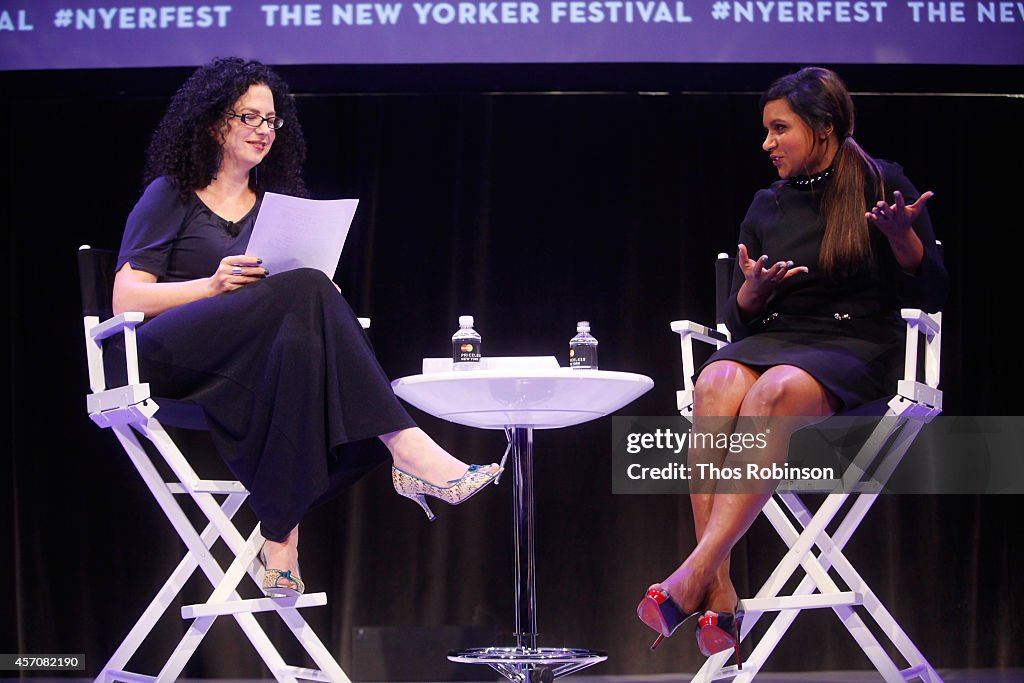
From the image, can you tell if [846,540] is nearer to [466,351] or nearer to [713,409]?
[713,409]

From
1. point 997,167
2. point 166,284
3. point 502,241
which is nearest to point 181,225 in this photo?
point 166,284

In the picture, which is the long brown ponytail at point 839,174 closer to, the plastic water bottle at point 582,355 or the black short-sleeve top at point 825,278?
the black short-sleeve top at point 825,278

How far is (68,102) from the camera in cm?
348

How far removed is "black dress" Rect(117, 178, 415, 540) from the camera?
2.08 metres

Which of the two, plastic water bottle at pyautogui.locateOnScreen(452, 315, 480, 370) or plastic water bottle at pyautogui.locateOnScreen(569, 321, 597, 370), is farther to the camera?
plastic water bottle at pyautogui.locateOnScreen(569, 321, 597, 370)

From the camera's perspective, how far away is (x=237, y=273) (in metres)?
2.25

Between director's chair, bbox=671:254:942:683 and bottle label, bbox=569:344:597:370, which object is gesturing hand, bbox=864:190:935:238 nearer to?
director's chair, bbox=671:254:942:683

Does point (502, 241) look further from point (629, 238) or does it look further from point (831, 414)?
point (831, 414)

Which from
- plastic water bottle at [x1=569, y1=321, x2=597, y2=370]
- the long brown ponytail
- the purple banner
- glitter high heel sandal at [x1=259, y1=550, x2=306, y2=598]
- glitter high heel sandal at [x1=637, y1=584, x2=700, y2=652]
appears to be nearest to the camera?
glitter high heel sandal at [x1=637, y1=584, x2=700, y2=652]

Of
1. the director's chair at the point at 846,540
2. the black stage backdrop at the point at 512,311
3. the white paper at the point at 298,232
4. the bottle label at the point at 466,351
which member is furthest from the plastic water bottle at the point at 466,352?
the black stage backdrop at the point at 512,311

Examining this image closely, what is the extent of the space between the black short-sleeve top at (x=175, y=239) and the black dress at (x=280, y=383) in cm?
22

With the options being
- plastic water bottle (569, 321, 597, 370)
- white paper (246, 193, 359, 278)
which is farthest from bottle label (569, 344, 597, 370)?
white paper (246, 193, 359, 278)

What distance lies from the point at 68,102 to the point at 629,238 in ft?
6.23

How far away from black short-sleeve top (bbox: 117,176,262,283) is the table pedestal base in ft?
3.56
